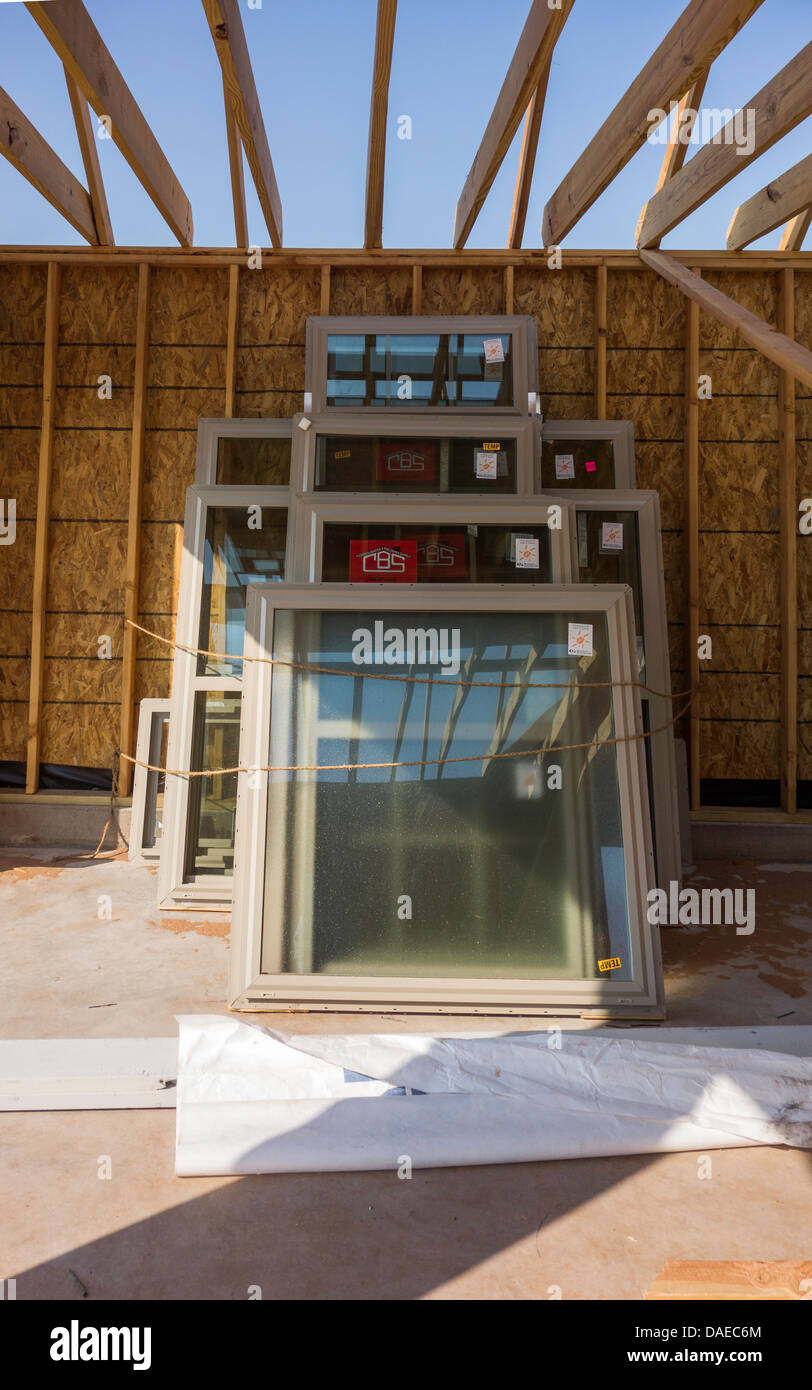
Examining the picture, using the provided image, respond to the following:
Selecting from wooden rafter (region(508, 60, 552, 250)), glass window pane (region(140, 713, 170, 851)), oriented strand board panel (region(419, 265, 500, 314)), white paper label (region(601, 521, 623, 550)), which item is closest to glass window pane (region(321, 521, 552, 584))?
white paper label (region(601, 521, 623, 550))

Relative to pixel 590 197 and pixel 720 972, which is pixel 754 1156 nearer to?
pixel 720 972

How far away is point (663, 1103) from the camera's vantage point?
211cm

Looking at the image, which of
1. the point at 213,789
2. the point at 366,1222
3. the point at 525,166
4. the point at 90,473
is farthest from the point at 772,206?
the point at 366,1222

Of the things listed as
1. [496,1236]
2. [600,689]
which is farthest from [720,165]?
[496,1236]

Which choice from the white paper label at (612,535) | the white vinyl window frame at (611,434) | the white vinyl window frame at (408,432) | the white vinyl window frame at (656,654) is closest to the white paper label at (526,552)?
the white vinyl window frame at (656,654)

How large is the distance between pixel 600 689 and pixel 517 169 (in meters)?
4.09

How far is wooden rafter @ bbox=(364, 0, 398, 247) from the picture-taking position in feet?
12.5

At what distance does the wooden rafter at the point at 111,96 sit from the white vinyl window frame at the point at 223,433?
1386 mm

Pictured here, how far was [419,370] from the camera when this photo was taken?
5.12 metres

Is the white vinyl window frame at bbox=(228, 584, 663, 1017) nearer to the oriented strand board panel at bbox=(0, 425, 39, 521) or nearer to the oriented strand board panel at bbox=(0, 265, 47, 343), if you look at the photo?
the oriented strand board panel at bbox=(0, 425, 39, 521)

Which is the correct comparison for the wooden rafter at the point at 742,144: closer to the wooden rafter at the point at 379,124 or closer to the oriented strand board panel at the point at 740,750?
the wooden rafter at the point at 379,124

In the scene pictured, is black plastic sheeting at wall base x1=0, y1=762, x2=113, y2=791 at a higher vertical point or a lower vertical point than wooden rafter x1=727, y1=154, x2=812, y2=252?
lower

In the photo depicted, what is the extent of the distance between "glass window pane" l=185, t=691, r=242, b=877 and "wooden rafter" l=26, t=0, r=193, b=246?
9.88 ft

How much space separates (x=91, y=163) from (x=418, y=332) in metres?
2.36
